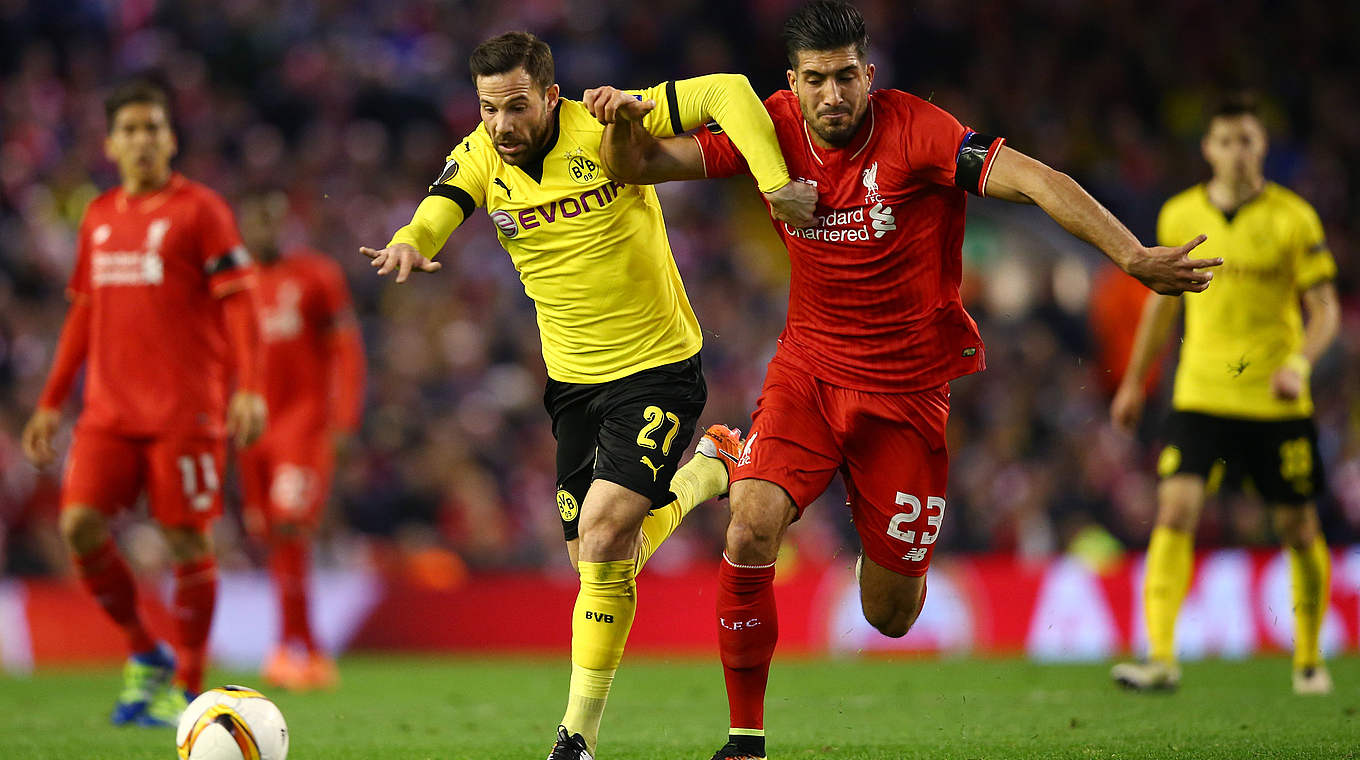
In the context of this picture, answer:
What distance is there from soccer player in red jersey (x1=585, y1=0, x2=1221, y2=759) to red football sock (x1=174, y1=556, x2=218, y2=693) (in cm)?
316

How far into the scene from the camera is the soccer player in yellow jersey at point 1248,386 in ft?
26.8

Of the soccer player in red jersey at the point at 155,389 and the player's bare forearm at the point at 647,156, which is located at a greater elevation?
the player's bare forearm at the point at 647,156

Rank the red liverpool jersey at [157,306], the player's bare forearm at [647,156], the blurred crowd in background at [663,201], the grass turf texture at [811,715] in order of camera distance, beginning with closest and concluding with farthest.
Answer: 1. the player's bare forearm at [647,156]
2. the grass turf texture at [811,715]
3. the red liverpool jersey at [157,306]
4. the blurred crowd in background at [663,201]

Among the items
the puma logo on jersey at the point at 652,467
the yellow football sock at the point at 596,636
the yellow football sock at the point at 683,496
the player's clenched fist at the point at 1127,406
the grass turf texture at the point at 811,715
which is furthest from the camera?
the player's clenched fist at the point at 1127,406

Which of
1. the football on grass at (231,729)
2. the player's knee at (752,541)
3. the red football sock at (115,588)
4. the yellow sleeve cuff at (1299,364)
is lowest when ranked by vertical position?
the football on grass at (231,729)

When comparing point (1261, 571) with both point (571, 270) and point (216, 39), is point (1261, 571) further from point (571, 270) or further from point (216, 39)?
point (216, 39)

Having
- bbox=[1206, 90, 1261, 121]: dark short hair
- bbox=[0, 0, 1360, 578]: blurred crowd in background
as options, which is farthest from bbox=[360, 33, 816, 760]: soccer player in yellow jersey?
bbox=[0, 0, 1360, 578]: blurred crowd in background

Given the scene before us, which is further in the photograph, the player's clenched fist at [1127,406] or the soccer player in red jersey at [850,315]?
the player's clenched fist at [1127,406]

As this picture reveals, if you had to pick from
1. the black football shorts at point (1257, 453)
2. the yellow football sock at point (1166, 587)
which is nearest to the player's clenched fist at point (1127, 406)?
the black football shorts at point (1257, 453)

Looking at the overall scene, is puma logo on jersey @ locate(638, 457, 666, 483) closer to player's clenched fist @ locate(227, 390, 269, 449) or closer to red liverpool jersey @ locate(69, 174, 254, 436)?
player's clenched fist @ locate(227, 390, 269, 449)

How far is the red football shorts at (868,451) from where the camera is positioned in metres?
5.55

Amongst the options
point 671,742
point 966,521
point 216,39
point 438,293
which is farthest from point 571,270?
point 216,39

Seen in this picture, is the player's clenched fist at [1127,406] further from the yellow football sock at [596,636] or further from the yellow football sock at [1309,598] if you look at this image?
the yellow football sock at [596,636]

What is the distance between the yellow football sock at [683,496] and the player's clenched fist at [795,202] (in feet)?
4.08
